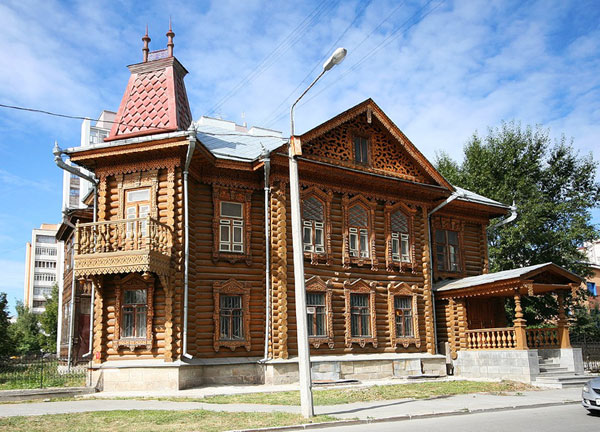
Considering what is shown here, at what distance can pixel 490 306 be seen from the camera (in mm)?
25531

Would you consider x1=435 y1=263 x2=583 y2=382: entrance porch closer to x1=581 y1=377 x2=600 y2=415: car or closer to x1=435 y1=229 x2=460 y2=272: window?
x1=435 y1=229 x2=460 y2=272: window

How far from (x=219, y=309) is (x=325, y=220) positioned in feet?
17.0

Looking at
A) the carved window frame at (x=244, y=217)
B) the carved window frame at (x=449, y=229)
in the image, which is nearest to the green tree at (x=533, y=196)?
the carved window frame at (x=449, y=229)

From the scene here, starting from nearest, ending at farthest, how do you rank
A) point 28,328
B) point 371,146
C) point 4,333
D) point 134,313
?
1. point 134,313
2. point 371,146
3. point 4,333
4. point 28,328

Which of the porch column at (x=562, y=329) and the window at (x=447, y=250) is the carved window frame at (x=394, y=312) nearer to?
the window at (x=447, y=250)

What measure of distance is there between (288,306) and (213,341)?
278 cm

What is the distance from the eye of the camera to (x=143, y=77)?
2131cm

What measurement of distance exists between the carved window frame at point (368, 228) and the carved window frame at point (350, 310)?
703 millimetres

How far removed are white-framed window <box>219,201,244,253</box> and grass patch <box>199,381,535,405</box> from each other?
18.2ft

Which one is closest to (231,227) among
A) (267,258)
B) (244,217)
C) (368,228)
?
(244,217)

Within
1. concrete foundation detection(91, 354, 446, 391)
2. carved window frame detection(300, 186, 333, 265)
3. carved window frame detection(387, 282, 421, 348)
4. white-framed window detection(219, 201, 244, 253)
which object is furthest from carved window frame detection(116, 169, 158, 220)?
carved window frame detection(387, 282, 421, 348)

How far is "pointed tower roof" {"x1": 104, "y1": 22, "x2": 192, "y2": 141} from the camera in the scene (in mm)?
19797

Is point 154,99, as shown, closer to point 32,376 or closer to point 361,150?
point 361,150

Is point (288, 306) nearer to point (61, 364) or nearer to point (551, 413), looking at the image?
point (551, 413)
